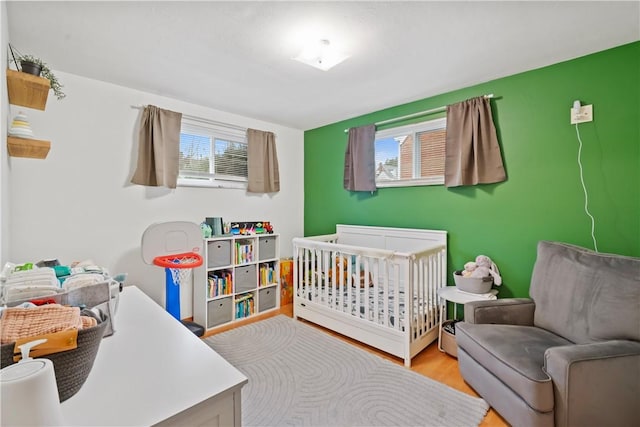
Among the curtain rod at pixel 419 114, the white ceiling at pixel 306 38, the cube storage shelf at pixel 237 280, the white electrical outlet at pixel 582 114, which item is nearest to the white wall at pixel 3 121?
the white ceiling at pixel 306 38

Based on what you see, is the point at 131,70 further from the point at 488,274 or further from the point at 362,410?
the point at 488,274

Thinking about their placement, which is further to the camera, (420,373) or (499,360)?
(420,373)

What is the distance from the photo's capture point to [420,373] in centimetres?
214

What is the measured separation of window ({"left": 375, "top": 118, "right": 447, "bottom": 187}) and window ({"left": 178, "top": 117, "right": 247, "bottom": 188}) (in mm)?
1661

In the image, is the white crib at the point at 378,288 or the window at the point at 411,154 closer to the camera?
the white crib at the point at 378,288

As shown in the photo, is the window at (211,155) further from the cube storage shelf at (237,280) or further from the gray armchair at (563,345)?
the gray armchair at (563,345)

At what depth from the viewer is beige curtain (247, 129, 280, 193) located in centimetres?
355

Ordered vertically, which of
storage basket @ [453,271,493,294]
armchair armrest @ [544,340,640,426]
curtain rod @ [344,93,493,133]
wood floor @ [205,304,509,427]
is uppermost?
curtain rod @ [344,93,493,133]

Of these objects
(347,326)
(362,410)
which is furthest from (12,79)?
(347,326)

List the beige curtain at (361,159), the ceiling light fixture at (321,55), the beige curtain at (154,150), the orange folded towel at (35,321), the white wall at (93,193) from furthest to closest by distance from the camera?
the beige curtain at (361,159) < the beige curtain at (154,150) < the white wall at (93,193) < the ceiling light fixture at (321,55) < the orange folded towel at (35,321)

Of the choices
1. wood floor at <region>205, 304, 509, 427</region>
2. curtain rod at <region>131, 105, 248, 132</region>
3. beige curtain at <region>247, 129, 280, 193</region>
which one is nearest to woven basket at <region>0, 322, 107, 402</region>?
wood floor at <region>205, 304, 509, 427</region>

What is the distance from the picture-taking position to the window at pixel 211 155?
3.11 m

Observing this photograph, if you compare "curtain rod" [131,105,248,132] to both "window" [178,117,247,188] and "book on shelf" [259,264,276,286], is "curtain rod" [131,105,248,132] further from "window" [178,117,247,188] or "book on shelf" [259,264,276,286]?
"book on shelf" [259,264,276,286]

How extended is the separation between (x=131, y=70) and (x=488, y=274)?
10.9 ft
